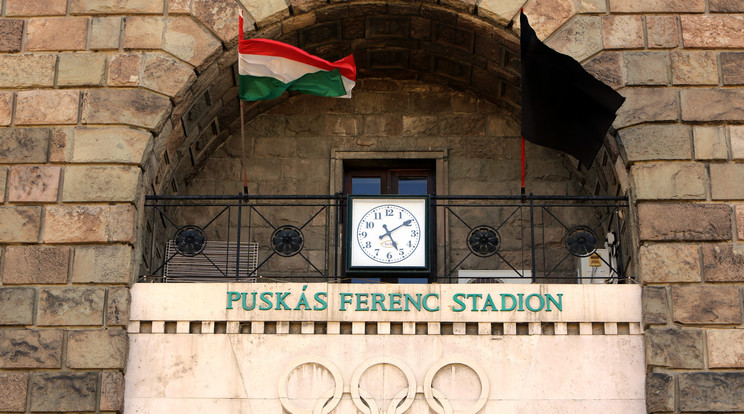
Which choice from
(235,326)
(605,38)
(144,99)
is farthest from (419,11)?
(235,326)

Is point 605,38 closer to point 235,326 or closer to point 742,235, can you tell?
point 742,235

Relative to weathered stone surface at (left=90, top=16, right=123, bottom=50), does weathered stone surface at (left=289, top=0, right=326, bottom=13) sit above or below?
above

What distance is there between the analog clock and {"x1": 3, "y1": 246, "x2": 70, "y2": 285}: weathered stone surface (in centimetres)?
312

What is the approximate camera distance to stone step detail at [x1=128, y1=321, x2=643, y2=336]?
46.0ft

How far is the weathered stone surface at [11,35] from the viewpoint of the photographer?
1520 centimetres

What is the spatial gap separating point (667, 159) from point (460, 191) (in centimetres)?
315

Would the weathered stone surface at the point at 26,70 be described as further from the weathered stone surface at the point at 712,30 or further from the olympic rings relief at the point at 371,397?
the weathered stone surface at the point at 712,30

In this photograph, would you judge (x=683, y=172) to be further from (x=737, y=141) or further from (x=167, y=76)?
(x=167, y=76)

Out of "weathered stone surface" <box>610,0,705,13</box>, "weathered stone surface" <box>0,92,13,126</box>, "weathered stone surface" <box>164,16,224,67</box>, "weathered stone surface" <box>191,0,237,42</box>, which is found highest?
"weathered stone surface" <box>610,0,705,13</box>

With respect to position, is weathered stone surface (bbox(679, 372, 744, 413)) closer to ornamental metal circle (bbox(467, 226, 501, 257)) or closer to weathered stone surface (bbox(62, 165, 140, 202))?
ornamental metal circle (bbox(467, 226, 501, 257))

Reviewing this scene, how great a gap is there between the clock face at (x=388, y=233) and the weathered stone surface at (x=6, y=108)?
417 centimetres

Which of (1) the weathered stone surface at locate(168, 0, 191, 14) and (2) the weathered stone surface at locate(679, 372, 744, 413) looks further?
(1) the weathered stone surface at locate(168, 0, 191, 14)

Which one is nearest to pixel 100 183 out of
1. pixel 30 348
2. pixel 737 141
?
pixel 30 348

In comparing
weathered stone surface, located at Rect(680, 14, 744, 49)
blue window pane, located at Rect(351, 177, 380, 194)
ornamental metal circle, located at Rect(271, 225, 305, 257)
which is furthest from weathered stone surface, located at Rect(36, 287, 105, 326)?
weathered stone surface, located at Rect(680, 14, 744, 49)
